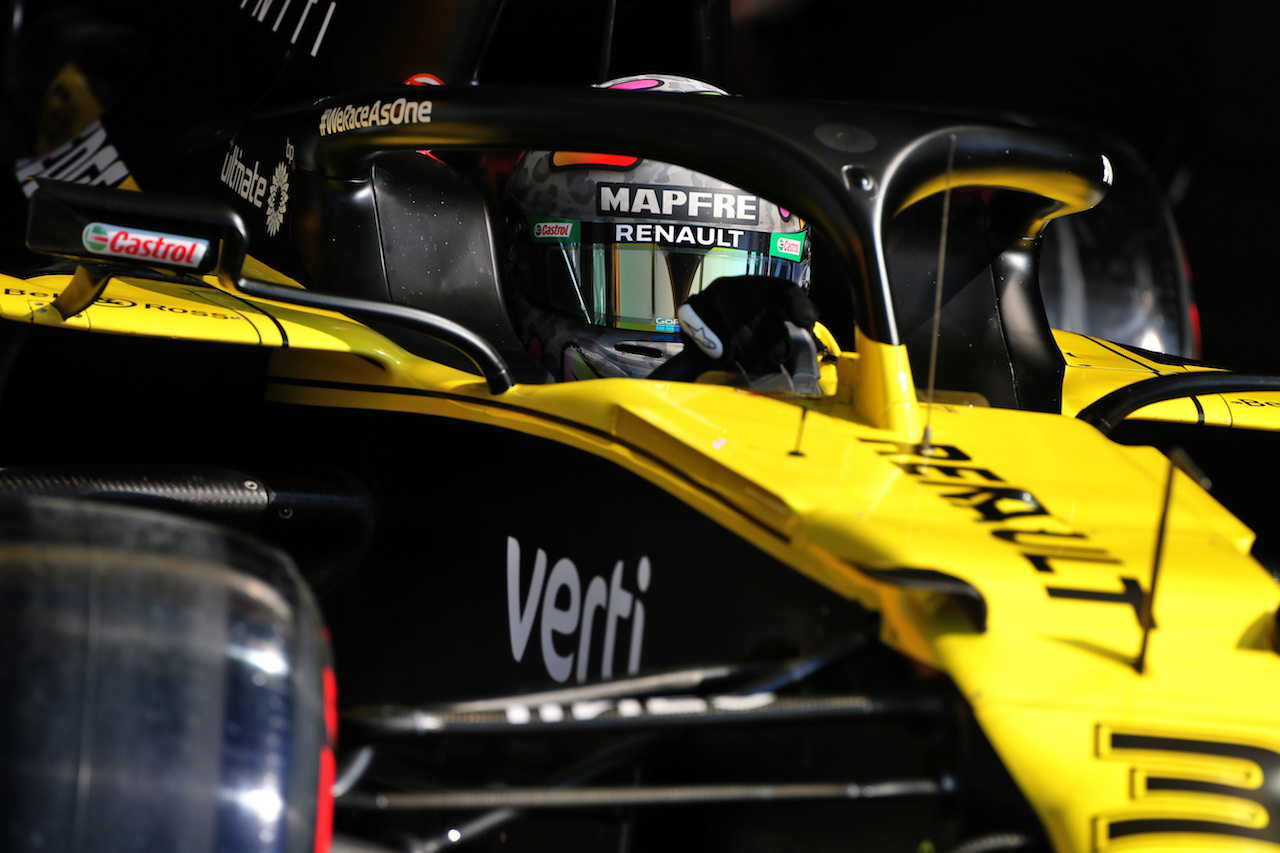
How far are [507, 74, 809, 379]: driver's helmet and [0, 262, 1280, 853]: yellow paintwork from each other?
328mm

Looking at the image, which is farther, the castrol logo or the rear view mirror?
the castrol logo

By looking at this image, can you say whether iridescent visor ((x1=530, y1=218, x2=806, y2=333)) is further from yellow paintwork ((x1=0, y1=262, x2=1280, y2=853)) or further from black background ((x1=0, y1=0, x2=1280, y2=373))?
black background ((x1=0, y1=0, x2=1280, y2=373))

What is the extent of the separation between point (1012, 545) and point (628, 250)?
0.90 meters

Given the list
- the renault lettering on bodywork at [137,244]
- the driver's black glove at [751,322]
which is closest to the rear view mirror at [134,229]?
the renault lettering on bodywork at [137,244]

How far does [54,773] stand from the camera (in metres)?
0.66

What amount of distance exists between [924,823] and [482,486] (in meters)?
0.67

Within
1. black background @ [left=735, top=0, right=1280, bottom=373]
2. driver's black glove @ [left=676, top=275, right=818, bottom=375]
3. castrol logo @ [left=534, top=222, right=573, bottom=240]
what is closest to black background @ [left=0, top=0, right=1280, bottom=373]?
black background @ [left=735, top=0, right=1280, bottom=373]

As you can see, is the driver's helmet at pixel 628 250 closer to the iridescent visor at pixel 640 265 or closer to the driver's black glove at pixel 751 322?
the iridescent visor at pixel 640 265

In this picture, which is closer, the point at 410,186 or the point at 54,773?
the point at 54,773

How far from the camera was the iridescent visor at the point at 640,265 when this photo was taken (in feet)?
5.49

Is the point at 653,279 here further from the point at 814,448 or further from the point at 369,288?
the point at 814,448

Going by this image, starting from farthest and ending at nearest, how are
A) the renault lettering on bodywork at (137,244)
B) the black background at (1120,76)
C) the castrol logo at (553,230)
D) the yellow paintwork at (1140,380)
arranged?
the black background at (1120,76) < the castrol logo at (553,230) < the yellow paintwork at (1140,380) < the renault lettering on bodywork at (137,244)

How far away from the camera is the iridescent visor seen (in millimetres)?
1673

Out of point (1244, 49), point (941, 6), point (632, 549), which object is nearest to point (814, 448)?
point (632, 549)
